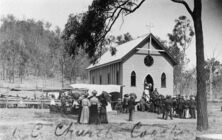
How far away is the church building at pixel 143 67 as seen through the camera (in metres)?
33.0

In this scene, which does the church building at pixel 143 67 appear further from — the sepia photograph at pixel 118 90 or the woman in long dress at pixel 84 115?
the woman in long dress at pixel 84 115

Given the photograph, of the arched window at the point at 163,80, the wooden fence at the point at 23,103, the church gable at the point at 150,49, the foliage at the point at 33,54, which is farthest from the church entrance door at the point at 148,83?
the foliage at the point at 33,54

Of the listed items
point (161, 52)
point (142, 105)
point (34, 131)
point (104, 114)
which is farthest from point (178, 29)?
point (34, 131)

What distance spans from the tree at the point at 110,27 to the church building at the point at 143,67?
14058 mm

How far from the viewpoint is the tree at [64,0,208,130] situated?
1680 centimetres

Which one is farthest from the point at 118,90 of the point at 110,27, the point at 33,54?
the point at 33,54

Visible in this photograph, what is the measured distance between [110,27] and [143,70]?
1574 centimetres

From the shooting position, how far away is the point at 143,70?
1325 inches

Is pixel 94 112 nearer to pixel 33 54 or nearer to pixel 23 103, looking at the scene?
pixel 23 103

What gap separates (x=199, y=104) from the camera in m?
16.9

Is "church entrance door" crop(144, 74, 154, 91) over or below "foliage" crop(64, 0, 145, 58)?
below

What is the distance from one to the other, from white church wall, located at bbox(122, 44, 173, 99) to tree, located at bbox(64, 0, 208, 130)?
47.1 ft

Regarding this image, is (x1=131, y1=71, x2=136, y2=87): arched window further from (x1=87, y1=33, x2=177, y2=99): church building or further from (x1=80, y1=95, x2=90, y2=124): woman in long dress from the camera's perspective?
(x1=80, y1=95, x2=90, y2=124): woman in long dress

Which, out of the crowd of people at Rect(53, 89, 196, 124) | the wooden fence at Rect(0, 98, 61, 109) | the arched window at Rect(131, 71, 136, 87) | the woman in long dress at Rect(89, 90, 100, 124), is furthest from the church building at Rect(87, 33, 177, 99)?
the woman in long dress at Rect(89, 90, 100, 124)
